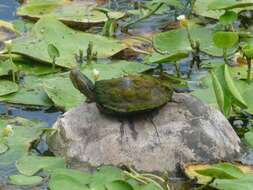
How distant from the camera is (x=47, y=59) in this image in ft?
11.7

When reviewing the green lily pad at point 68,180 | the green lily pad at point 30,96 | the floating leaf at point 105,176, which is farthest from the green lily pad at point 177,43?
the green lily pad at point 68,180

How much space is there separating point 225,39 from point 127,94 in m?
0.72

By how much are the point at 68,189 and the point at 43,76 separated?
1262mm

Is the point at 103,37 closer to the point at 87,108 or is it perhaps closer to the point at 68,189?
the point at 87,108

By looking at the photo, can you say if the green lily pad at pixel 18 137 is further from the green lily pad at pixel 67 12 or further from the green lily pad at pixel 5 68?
the green lily pad at pixel 67 12

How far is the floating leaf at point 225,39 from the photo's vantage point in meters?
3.30

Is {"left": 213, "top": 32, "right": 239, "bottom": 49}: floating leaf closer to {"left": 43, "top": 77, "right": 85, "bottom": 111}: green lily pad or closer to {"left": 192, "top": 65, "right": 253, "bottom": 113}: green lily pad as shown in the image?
{"left": 192, "top": 65, "right": 253, "bottom": 113}: green lily pad

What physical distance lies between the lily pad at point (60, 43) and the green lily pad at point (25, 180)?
1066 millimetres

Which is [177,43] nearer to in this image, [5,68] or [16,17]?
[5,68]

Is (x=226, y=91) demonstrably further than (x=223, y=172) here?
Yes

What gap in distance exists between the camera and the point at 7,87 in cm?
333

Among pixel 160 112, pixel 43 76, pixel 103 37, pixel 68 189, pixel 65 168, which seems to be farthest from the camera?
pixel 103 37

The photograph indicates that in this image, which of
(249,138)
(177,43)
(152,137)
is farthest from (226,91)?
(177,43)

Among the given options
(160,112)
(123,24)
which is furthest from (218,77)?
(123,24)
